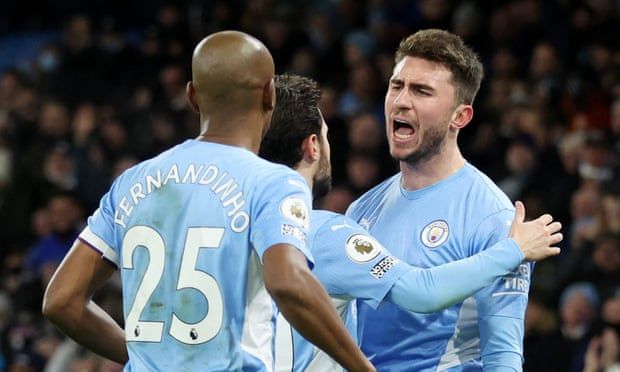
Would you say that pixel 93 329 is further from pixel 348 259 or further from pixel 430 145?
pixel 430 145

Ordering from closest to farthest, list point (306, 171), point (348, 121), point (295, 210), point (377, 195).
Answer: point (295, 210) < point (306, 171) < point (377, 195) < point (348, 121)

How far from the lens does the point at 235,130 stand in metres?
3.69

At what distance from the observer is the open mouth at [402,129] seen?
466 cm

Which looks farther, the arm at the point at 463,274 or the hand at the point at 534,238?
the hand at the point at 534,238

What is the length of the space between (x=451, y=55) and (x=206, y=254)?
1.52 m

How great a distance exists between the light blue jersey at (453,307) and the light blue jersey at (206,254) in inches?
31.8

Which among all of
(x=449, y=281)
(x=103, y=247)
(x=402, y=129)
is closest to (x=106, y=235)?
(x=103, y=247)

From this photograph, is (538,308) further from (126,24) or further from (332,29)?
(126,24)

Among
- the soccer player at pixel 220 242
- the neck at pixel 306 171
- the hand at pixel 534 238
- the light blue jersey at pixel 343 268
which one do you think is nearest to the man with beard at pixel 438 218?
the hand at pixel 534 238

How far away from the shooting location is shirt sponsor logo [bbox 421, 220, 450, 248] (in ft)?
14.5

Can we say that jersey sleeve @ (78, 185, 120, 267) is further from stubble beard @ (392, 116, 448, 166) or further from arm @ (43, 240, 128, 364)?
stubble beard @ (392, 116, 448, 166)

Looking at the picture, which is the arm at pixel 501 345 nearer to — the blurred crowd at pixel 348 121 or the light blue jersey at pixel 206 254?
the light blue jersey at pixel 206 254

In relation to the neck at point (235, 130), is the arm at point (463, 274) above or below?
below

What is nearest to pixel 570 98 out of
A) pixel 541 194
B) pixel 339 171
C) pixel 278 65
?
pixel 541 194
